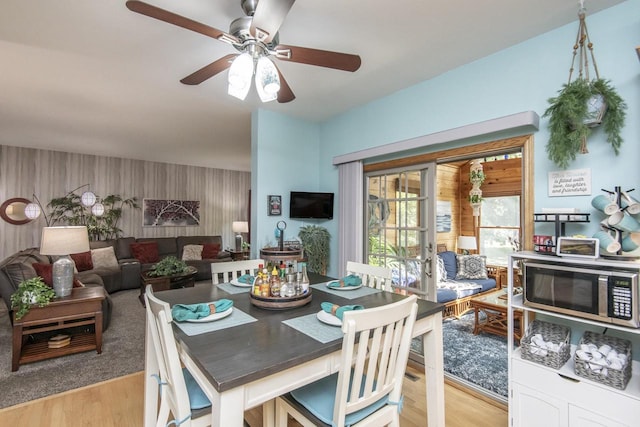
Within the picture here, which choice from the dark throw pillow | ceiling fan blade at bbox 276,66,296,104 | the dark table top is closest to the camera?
the dark table top

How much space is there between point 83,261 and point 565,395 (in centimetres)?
643

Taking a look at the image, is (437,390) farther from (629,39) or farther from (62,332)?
(62,332)

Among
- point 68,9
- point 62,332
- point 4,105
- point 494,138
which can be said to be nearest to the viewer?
point 68,9

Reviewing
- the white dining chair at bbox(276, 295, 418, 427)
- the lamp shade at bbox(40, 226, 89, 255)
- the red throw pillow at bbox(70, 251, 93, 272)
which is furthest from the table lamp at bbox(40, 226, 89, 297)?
the red throw pillow at bbox(70, 251, 93, 272)

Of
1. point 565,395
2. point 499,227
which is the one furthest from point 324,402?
point 499,227

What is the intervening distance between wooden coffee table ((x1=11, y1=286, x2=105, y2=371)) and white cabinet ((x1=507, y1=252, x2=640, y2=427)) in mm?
3410

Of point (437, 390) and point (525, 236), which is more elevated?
point (525, 236)

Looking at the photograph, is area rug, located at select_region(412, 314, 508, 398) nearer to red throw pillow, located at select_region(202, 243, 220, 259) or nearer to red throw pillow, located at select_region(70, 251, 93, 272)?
red throw pillow, located at select_region(202, 243, 220, 259)

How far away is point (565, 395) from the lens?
157 centimetres

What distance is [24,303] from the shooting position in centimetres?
251

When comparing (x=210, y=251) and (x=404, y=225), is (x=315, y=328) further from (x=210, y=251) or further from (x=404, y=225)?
(x=210, y=251)

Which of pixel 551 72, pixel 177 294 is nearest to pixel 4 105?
pixel 177 294

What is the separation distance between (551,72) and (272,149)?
8.70 ft

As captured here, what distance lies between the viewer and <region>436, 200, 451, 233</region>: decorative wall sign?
571 centimetres
